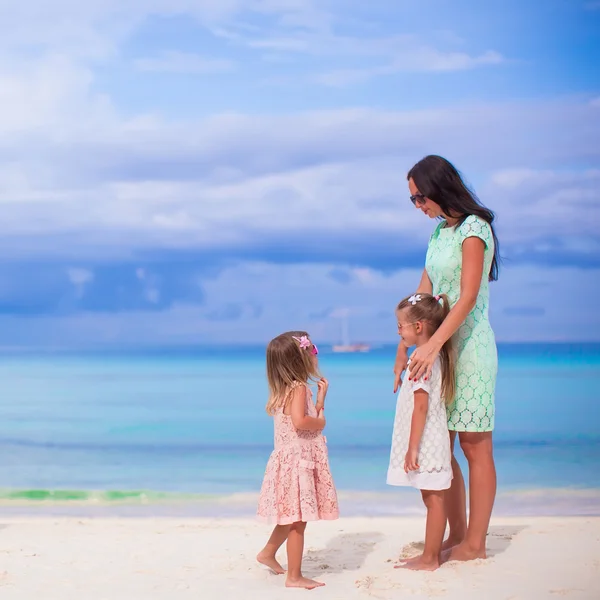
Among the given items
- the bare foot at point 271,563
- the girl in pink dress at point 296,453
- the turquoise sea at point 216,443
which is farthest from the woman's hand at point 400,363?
the turquoise sea at point 216,443

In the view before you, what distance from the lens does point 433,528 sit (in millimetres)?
2842

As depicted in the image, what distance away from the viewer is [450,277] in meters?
2.95

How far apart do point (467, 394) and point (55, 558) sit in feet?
5.00

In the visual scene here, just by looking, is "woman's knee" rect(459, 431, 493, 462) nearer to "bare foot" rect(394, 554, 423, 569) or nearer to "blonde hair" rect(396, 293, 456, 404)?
"blonde hair" rect(396, 293, 456, 404)

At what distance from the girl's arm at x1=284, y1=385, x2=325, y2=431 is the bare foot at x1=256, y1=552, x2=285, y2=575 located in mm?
459

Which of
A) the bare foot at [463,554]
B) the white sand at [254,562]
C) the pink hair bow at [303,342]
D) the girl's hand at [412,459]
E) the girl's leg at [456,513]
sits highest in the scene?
the pink hair bow at [303,342]

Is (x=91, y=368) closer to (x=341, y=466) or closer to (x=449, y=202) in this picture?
(x=341, y=466)

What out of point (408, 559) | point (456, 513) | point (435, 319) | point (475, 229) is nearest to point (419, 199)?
point (475, 229)

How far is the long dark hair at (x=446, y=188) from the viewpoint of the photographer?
2.90m

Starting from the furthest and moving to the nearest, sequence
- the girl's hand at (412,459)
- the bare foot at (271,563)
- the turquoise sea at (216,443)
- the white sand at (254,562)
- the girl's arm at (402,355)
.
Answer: the turquoise sea at (216,443) < the girl's arm at (402,355) < the bare foot at (271,563) < the girl's hand at (412,459) < the white sand at (254,562)

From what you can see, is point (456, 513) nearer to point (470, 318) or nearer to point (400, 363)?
point (400, 363)

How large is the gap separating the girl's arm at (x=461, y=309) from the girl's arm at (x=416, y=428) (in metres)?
0.07

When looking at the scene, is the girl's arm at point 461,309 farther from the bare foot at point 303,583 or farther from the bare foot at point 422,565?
the bare foot at point 303,583

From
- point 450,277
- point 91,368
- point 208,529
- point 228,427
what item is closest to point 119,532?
point 208,529
